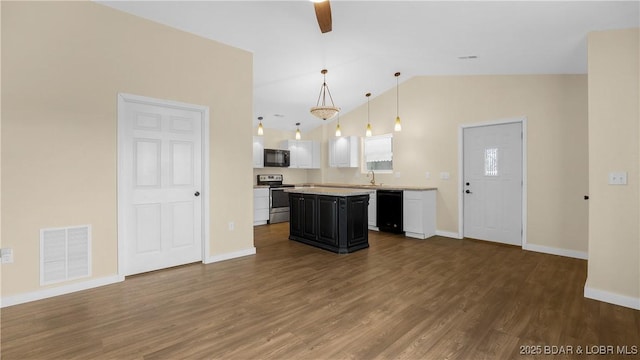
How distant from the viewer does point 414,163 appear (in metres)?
6.02

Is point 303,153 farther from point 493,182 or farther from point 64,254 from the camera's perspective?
point 64,254

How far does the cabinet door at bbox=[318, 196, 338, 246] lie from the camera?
440 cm

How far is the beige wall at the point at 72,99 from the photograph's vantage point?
2715 mm

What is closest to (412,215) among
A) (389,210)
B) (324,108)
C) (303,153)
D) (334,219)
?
(389,210)

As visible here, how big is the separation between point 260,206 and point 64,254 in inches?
157

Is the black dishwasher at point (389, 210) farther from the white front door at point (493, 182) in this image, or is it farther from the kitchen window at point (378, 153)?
the white front door at point (493, 182)

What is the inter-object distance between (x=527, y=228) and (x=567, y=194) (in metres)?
0.72

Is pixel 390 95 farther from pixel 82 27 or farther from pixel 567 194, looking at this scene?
pixel 82 27

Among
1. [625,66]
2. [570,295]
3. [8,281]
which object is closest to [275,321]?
[8,281]

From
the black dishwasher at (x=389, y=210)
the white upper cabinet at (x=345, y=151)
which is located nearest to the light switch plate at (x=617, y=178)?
the black dishwasher at (x=389, y=210)

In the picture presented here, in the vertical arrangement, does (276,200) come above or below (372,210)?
above

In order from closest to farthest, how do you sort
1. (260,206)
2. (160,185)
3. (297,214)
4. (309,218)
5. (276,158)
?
(160,185) < (309,218) < (297,214) < (260,206) < (276,158)

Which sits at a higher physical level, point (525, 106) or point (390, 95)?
point (390, 95)

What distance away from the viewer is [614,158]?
107 inches
